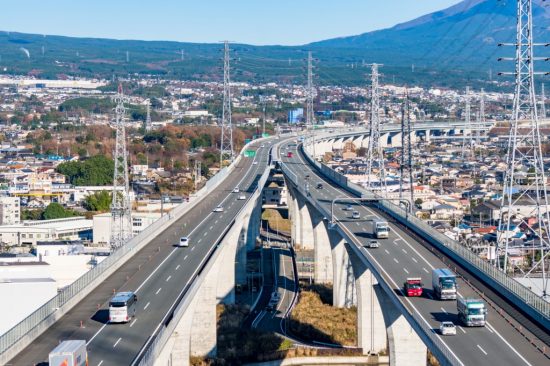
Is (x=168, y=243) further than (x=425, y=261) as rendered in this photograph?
Yes

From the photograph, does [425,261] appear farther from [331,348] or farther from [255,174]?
[255,174]

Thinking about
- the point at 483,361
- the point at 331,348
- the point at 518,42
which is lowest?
the point at 331,348

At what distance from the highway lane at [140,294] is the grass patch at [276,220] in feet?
66.4

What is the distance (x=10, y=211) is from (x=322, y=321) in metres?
27.1

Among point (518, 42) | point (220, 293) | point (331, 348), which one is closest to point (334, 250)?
point (220, 293)

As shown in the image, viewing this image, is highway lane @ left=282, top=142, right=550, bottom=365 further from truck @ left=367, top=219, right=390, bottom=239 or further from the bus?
the bus

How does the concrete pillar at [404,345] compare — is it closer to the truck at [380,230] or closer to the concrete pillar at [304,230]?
the truck at [380,230]

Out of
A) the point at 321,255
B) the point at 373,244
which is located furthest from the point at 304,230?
the point at 373,244

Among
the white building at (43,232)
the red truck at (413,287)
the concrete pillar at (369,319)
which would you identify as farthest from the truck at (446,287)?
the white building at (43,232)

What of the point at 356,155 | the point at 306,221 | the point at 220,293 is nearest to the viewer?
the point at 220,293

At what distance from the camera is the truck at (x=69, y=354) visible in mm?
15648

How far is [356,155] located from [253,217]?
47.2 metres

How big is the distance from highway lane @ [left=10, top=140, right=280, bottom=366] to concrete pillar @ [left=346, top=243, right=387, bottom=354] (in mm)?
4948

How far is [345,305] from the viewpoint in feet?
121
